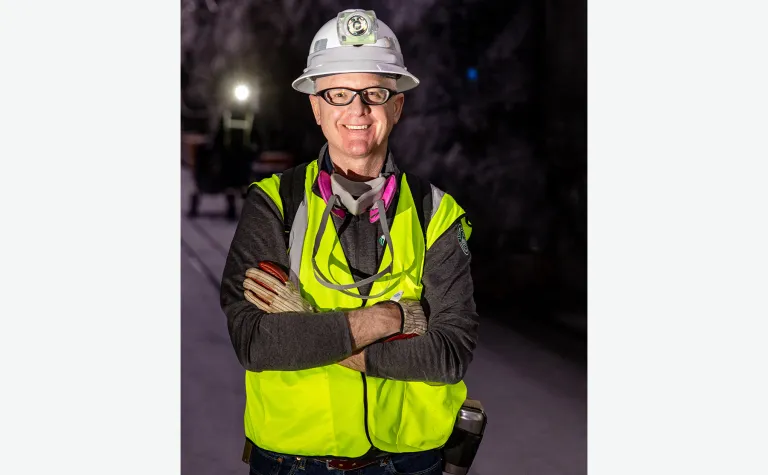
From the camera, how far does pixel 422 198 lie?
277cm

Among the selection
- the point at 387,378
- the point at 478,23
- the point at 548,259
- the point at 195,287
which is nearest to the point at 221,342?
the point at 195,287

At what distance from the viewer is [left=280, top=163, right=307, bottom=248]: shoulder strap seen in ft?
8.75

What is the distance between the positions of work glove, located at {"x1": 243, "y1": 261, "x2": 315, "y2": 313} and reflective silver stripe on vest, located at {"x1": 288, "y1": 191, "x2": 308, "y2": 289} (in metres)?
0.04

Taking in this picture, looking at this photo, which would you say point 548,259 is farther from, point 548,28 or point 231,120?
point 231,120

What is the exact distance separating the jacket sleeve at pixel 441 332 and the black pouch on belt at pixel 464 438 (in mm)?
218

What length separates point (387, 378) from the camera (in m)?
2.57

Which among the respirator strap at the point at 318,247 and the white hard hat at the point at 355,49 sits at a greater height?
the white hard hat at the point at 355,49

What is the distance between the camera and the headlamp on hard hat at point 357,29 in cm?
272

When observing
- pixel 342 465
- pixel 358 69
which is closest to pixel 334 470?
pixel 342 465

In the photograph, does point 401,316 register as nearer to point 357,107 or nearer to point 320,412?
point 320,412

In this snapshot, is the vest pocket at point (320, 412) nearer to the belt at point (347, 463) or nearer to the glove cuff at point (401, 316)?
the belt at point (347, 463)

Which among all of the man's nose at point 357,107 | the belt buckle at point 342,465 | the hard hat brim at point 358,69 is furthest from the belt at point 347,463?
the hard hat brim at point 358,69

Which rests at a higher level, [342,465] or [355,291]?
[355,291]

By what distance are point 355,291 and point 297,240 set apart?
236 millimetres
